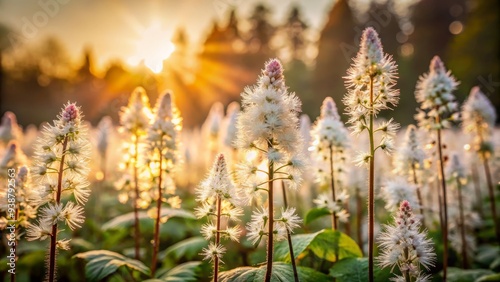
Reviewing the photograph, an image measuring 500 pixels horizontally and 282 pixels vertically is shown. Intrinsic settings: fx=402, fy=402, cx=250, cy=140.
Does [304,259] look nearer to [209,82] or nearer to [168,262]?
[168,262]

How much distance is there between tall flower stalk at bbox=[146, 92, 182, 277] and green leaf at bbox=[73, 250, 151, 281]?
2.34 ft

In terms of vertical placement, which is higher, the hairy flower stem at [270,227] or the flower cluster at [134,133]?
the flower cluster at [134,133]

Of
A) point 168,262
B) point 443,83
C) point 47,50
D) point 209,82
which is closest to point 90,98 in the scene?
point 209,82

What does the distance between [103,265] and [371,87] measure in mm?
3501

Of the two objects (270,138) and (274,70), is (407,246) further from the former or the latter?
(274,70)

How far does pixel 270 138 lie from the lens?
386cm

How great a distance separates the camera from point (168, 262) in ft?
24.5

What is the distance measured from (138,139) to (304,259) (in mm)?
3118

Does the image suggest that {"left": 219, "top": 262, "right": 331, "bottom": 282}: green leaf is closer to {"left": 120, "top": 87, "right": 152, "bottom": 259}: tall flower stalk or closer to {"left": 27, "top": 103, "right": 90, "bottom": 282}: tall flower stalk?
{"left": 27, "top": 103, "right": 90, "bottom": 282}: tall flower stalk

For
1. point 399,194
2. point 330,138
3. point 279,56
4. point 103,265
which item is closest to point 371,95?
point 330,138

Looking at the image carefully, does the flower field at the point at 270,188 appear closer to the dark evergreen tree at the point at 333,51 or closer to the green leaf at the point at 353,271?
the green leaf at the point at 353,271

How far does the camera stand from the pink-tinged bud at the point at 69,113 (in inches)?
157

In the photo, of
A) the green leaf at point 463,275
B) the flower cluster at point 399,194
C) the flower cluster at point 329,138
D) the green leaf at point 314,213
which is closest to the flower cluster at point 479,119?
the flower cluster at point 399,194

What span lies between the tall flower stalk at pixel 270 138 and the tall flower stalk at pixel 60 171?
5.41 feet
